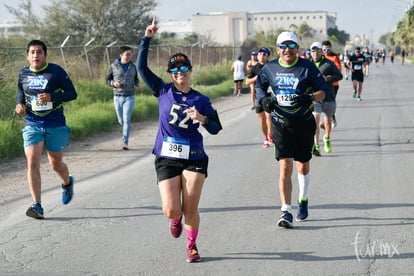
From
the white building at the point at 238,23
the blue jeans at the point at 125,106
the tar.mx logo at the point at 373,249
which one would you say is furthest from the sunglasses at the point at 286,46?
the white building at the point at 238,23

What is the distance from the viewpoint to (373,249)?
6277 mm

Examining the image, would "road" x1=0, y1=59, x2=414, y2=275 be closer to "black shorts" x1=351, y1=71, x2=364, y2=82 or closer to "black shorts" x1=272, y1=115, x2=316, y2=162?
"black shorts" x1=272, y1=115, x2=316, y2=162

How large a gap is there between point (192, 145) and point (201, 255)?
1025 millimetres

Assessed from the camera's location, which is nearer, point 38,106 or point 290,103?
point 290,103

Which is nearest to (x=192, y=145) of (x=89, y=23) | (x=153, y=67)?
(x=153, y=67)

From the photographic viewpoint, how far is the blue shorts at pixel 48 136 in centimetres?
788

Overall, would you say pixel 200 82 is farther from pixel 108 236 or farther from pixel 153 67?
pixel 108 236

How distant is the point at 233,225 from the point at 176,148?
1697mm

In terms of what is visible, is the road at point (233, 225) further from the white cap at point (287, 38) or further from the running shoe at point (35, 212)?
the white cap at point (287, 38)

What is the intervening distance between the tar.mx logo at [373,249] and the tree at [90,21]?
32.4 metres

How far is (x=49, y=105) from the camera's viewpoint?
Answer: 311 inches

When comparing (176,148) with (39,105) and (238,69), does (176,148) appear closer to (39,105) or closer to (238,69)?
(39,105)

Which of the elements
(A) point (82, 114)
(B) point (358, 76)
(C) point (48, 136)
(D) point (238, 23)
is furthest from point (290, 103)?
(D) point (238, 23)

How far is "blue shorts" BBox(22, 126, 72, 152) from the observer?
7.88m
